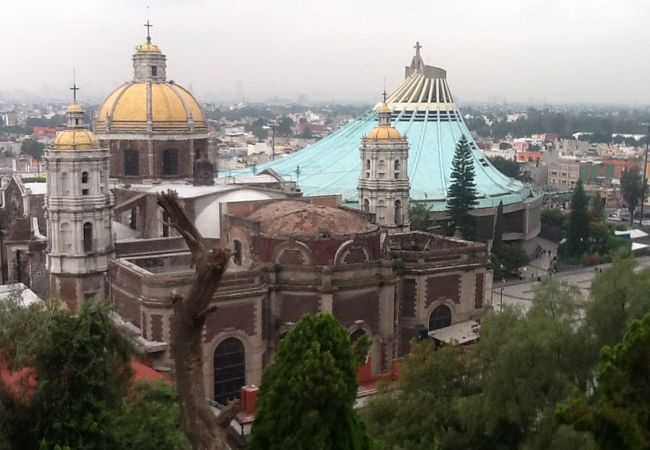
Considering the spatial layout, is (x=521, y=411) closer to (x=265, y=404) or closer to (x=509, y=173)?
(x=265, y=404)

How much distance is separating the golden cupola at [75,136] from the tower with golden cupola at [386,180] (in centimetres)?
1155

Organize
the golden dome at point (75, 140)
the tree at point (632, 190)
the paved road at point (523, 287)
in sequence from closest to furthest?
1. the golden dome at point (75, 140)
2. the paved road at point (523, 287)
3. the tree at point (632, 190)

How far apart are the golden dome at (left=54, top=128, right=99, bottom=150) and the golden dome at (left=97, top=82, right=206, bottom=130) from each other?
6424 mm

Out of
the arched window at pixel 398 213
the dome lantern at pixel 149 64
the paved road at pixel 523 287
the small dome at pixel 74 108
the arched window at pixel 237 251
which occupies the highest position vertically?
the dome lantern at pixel 149 64

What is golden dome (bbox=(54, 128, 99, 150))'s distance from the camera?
84.0ft

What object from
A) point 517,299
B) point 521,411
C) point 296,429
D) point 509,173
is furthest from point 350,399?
point 509,173

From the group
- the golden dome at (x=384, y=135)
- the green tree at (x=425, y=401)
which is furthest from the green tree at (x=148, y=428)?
the golden dome at (x=384, y=135)

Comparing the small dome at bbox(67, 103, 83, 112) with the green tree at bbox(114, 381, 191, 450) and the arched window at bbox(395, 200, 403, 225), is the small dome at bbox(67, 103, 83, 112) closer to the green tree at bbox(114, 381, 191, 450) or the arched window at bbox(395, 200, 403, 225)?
the arched window at bbox(395, 200, 403, 225)

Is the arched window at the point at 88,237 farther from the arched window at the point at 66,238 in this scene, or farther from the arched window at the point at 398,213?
the arched window at the point at 398,213

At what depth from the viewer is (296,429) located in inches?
535

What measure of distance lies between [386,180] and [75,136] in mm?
12618

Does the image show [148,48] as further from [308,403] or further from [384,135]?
[308,403]

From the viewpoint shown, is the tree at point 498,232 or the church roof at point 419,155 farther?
the church roof at point 419,155

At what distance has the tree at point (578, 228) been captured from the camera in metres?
48.6
